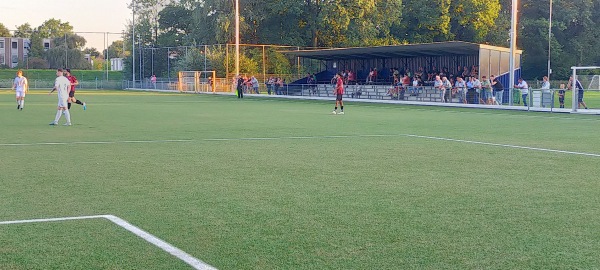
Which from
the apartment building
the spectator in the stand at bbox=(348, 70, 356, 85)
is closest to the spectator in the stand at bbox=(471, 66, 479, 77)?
the spectator in the stand at bbox=(348, 70, 356, 85)

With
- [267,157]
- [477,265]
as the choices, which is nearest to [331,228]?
[477,265]

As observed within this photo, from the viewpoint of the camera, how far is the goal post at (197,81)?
206 feet

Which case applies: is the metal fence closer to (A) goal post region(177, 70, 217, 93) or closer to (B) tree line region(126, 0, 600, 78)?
(B) tree line region(126, 0, 600, 78)

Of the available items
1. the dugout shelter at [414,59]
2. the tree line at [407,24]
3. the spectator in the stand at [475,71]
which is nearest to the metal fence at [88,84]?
the tree line at [407,24]

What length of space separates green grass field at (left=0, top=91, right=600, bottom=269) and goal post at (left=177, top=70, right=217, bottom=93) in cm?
4664

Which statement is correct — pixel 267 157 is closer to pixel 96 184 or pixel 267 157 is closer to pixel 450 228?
pixel 96 184

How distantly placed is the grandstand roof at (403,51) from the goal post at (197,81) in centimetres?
943

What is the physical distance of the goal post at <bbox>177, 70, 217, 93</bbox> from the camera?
206ft

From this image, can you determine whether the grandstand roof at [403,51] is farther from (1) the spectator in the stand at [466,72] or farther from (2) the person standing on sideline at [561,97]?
(2) the person standing on sideline at [561,97]

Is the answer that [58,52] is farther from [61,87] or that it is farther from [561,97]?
[61,87]

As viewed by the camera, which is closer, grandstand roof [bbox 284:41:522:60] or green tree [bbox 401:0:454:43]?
grandstand roof [bbox 284:41:522:60]

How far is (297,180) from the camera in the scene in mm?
9945

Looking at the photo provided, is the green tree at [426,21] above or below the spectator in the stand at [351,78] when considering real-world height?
above

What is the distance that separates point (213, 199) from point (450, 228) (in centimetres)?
295
